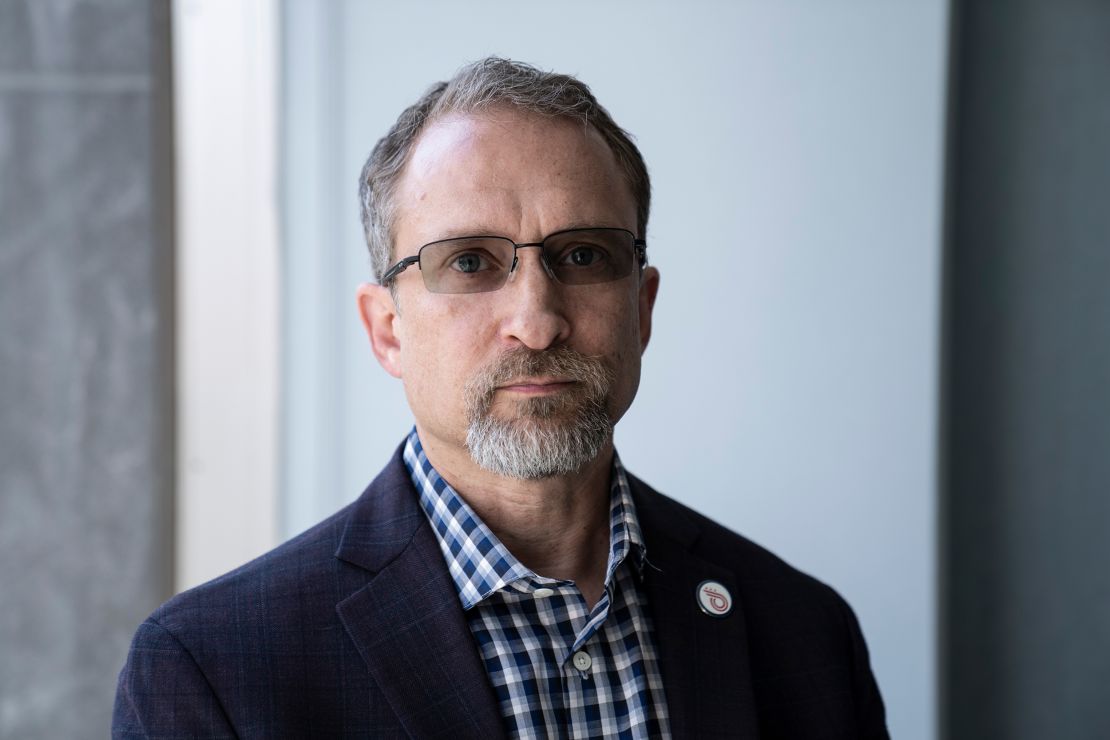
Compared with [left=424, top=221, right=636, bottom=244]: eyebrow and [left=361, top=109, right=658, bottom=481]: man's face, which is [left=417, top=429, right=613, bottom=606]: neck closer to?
[left=361, top=109, right=658, bottom=481]: man's face

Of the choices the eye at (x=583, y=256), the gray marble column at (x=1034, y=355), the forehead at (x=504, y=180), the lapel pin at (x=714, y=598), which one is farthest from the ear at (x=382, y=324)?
the gray marble column at (x=1034, y=355)

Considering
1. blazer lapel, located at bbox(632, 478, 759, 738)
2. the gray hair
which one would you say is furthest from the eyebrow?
blazer lapel, located at bbox(632, 478, 759, 738)

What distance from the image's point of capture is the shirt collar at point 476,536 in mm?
1495

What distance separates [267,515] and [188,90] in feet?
3.53

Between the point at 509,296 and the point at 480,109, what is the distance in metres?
0.34

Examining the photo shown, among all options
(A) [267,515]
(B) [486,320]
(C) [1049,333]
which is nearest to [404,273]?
(B) [486,320]

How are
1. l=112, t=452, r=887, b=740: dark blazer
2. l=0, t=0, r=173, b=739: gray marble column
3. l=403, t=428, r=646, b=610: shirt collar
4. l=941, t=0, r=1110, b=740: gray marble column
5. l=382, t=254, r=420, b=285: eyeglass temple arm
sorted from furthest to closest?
l=941, t=0, r=1110, b=740: gray marble column < l=0, t=0, r=173, b=739: gray marble column < l=382, t=254, r=420, b=285: eyeglass temple arm < l=403, t=428, r=646, b=610: shirt collar < l=112, t=452, r=887, b=740: dark blazer

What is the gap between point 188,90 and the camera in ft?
7.80

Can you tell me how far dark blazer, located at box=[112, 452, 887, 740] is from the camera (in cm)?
137

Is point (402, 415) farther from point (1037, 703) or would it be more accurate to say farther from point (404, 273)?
point (1037, 703)

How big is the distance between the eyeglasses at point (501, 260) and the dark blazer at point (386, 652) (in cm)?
35

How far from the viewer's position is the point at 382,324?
176 centimetres

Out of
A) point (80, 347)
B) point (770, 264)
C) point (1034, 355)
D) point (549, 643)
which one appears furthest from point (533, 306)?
point (1034, 355)

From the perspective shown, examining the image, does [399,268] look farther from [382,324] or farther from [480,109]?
[480,109]
